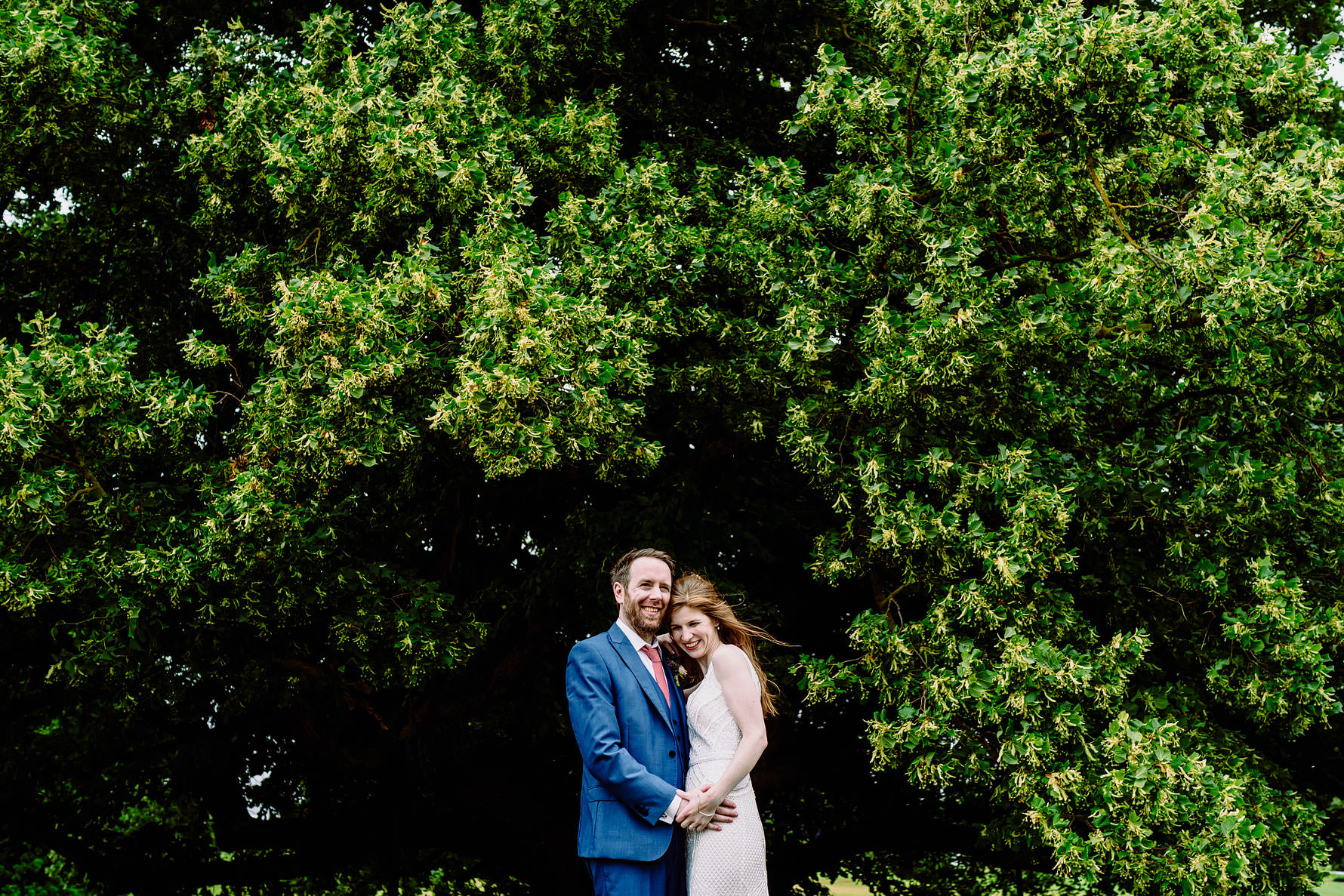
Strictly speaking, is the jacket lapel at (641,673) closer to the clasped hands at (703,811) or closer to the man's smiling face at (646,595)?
the man's smiling face at (646,595)

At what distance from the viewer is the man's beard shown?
12.8 ft

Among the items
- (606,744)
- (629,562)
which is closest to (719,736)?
(606,744)

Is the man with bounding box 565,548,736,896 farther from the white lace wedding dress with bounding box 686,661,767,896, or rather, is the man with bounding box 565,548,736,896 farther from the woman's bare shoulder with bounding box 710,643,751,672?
the woman's bare shoulder with bounding box 710,643,751,672

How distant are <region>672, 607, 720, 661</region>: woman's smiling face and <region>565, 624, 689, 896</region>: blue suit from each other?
9.6 inches

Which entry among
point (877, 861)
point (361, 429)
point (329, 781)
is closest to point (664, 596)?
point (361, 429)

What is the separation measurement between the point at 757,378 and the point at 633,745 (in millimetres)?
2807

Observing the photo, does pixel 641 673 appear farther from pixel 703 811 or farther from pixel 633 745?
pixel 703 811

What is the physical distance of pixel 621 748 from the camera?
12.0 feet

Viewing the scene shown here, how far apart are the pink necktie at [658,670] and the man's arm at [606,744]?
0.21m

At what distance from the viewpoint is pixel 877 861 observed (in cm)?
1220

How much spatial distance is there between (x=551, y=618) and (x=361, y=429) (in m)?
2.82

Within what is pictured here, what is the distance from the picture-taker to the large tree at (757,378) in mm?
5199

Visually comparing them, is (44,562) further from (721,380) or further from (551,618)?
(721,380)

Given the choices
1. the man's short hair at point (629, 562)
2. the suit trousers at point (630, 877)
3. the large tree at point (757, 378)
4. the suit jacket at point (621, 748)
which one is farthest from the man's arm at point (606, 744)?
the large tree at point (757, 378)
